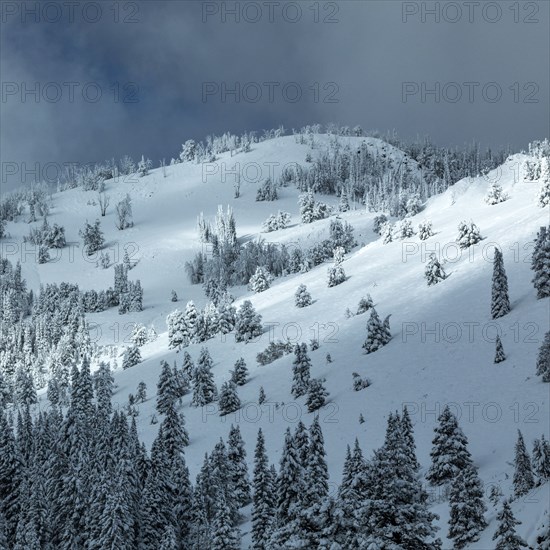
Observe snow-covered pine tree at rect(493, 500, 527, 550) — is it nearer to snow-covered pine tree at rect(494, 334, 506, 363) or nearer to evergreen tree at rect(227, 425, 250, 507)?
evergreen tree at rect(227, 425, 250, 507)

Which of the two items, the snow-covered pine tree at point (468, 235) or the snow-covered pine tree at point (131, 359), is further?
the snow-covered pine tree at point (131, 359)

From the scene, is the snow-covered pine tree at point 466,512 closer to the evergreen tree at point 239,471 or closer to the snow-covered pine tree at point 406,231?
the evergreen tree at point 239,471

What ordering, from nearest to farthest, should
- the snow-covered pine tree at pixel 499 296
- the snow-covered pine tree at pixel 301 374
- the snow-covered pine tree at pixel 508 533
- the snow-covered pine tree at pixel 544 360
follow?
the snow-covered pine tree at pixel 508 533
the snow-covered pine tree at pixel 544 360
the snow-covered pine tree at pixel 499 296
the snow-covered pine tree at pixel 301 374

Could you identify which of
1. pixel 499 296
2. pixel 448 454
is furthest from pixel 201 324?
pixel 448 454

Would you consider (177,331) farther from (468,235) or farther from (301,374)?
(468,235)

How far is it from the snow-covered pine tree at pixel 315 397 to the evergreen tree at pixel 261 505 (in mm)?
15953

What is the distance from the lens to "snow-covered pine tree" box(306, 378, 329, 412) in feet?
208

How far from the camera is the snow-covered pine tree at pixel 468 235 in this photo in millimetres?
95562

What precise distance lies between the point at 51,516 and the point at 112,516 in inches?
467

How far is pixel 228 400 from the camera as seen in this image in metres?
71.4

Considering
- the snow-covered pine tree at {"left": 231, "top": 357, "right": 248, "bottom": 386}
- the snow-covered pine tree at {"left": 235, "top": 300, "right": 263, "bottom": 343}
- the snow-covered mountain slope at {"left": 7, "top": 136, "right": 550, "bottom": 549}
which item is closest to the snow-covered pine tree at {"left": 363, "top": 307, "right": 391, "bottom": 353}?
the snow-covered mountain slope at {"left": 7, "top": 136, "right": 550, "bottom": 549}

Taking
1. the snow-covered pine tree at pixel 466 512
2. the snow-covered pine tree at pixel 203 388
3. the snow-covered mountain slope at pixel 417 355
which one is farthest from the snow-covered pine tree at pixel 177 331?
the snow-covered pine tree at pixel 466 512

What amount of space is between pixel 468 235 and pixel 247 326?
36.4 metres

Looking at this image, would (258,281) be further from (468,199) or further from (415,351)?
(415,351)
